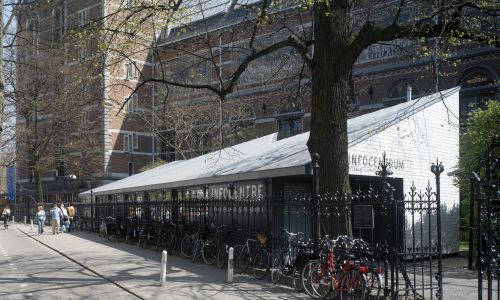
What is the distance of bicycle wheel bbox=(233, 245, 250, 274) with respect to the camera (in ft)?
45.5

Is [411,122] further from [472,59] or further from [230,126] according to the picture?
[230,126]

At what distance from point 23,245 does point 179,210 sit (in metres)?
8.63

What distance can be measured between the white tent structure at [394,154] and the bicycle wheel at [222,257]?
206 cm

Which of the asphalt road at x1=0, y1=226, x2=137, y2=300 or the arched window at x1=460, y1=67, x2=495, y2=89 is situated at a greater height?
the arched window at x1=460, y1=67, x2=495, y2=89

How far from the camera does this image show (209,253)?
16141 millimetres

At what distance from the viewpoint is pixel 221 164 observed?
1927 cm

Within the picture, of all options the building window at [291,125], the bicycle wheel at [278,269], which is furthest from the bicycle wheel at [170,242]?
the building window at [291,125]

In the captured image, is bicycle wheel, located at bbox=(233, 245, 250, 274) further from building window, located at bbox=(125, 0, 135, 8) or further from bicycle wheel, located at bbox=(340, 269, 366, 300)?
building window, located at bbox=(125, 0, 135, 8)

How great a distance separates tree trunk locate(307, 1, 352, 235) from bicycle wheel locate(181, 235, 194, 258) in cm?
599

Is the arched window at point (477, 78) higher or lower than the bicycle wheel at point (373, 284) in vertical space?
higher

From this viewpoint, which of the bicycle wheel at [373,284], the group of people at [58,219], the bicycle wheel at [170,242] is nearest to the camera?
the bicycle wheel at [373,284]

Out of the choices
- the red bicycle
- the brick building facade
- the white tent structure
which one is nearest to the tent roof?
the white tent structure

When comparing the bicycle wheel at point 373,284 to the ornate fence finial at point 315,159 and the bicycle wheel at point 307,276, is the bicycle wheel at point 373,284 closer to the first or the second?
the bicycle wheel at point 307,276

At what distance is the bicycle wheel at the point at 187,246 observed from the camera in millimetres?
17297
